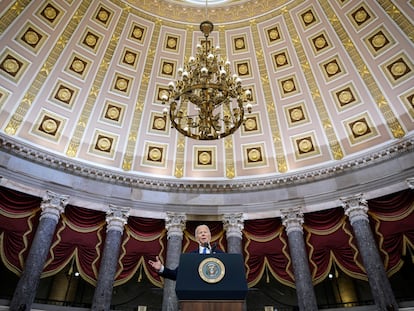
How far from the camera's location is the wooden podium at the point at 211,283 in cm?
336

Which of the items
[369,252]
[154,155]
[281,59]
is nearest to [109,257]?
[154,155]

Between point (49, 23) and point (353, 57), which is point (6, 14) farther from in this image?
point (353, 57)

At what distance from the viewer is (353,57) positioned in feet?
44.6

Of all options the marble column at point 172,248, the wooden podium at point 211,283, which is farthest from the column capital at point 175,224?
the wooden podium at point 211,283

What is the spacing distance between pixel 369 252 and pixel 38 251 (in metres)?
10.5

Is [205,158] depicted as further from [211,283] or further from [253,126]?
[211,283]

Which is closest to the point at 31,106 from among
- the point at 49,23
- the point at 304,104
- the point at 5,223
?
the point at 49,23

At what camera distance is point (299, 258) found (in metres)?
11.7

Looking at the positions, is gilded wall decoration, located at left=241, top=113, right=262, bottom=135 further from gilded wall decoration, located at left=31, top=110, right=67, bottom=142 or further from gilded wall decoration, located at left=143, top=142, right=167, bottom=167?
gilded wall decoration, located at left=31, top=110, right=67, bottom=142

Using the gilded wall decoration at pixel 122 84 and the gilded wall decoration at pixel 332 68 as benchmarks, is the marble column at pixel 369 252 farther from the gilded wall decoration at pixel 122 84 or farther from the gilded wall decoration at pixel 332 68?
the gilded wall decoration at pixel 122 84

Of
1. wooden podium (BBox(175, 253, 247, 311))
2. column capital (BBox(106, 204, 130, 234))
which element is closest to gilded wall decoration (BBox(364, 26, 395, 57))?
column capital (BBox(106, 204, 130, 234))

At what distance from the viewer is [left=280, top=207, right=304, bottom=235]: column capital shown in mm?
12430

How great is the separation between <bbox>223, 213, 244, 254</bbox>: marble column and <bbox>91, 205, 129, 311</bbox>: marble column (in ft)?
12.5

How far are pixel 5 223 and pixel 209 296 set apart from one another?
10.2m
